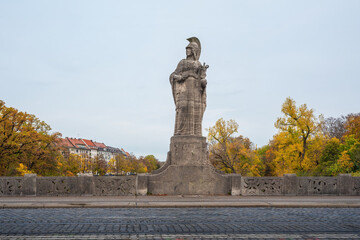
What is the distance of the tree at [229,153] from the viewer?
55594 mm

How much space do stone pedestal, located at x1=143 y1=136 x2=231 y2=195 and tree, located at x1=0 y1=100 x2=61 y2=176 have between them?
86.5 feet

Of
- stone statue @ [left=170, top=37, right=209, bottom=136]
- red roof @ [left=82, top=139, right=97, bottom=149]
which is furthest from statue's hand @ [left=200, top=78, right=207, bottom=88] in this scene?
red roof @ [left=82, top=139, right=97, bottom=149]

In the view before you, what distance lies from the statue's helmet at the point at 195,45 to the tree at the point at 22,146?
88.3 feet

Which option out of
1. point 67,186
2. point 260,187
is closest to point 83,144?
point 67,186

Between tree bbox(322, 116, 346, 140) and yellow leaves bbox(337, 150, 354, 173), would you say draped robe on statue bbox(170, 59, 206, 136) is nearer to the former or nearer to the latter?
yellow leaves bbox(337, 150, 354, 173)

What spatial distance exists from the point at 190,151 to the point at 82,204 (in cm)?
675

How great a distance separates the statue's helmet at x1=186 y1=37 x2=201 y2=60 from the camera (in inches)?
799

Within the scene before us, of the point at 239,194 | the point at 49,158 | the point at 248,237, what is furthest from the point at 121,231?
the point at 49,158

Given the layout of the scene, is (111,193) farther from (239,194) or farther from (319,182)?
(319,182)

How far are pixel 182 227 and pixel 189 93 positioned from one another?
38.0ft

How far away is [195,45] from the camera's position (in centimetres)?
2047

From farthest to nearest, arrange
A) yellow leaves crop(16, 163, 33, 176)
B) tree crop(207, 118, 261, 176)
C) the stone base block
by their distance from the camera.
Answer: tree crop(207, 118, 261, 176) < yellow leaves crop(16, 163, 33, 176) < the stone base block

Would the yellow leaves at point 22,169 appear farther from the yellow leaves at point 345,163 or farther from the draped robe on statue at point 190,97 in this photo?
the yellow leaves at point 345,163

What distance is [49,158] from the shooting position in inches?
1711
